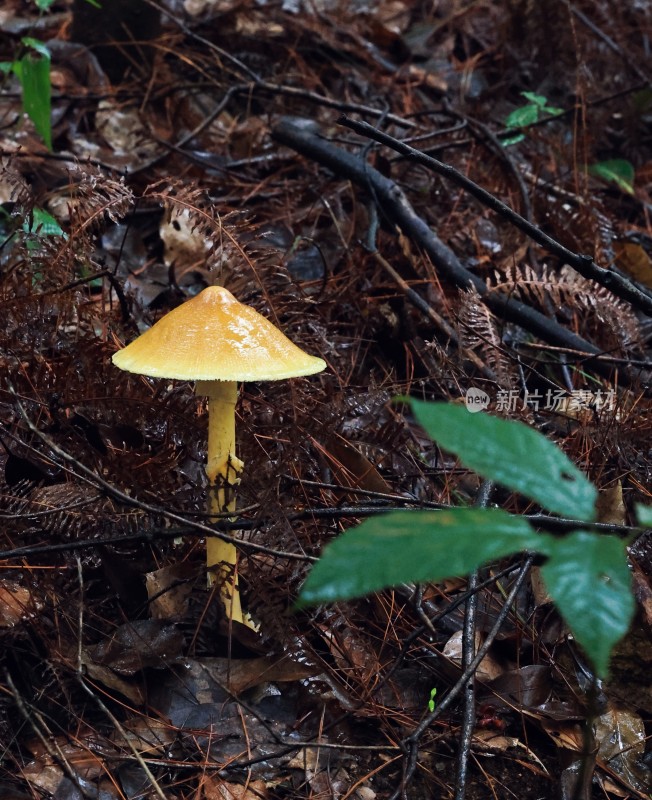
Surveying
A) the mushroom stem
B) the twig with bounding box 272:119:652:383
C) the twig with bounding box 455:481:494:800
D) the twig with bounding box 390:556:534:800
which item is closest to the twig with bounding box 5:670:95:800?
the mushroom stem

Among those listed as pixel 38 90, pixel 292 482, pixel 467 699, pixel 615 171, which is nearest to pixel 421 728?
pixel 467 699

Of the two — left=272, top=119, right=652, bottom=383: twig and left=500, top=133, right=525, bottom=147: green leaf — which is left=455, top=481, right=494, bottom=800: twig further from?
left=500, top=133, right=525, bottom=147: green leaf

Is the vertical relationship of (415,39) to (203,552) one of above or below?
above

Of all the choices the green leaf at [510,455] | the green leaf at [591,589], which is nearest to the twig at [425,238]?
the green leaf at [510,455]

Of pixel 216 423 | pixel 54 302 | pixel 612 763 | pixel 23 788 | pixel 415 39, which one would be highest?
pixel 415 39

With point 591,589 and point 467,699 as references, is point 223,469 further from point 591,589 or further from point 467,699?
point 591,589

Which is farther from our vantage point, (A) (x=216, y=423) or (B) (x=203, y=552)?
(B) (x=203, y=552)

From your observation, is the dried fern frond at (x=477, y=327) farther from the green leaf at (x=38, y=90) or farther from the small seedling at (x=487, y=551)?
the green leaf at (x=38, y=90)

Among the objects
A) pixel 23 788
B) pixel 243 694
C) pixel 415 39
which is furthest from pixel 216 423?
pixel 415 39

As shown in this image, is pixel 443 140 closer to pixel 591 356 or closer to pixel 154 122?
pixel 154 122
